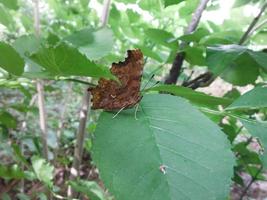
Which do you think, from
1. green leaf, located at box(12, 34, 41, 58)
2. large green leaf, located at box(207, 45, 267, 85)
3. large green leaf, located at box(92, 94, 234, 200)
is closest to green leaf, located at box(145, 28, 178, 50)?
large green leaf, located at box(207, 45, 267, 85)

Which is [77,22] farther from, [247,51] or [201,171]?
[201,171]

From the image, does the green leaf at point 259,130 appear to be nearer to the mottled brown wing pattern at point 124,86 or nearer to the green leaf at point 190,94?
the green leaf at point 190,94

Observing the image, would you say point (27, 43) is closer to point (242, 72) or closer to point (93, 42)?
point (93, 42)

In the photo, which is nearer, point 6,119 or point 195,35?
point 195,35

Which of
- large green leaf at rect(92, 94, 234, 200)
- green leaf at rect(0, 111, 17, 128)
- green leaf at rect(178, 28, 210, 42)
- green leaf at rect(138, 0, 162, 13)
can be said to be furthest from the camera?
green leaf at rect(138, 0, 162, 13)

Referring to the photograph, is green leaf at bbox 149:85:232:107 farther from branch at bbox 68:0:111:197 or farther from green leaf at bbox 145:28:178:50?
branch at bbox 68:0:111:197

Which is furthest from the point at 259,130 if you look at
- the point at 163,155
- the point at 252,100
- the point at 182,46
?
the point at 182,46

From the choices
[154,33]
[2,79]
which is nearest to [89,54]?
[2,79]
